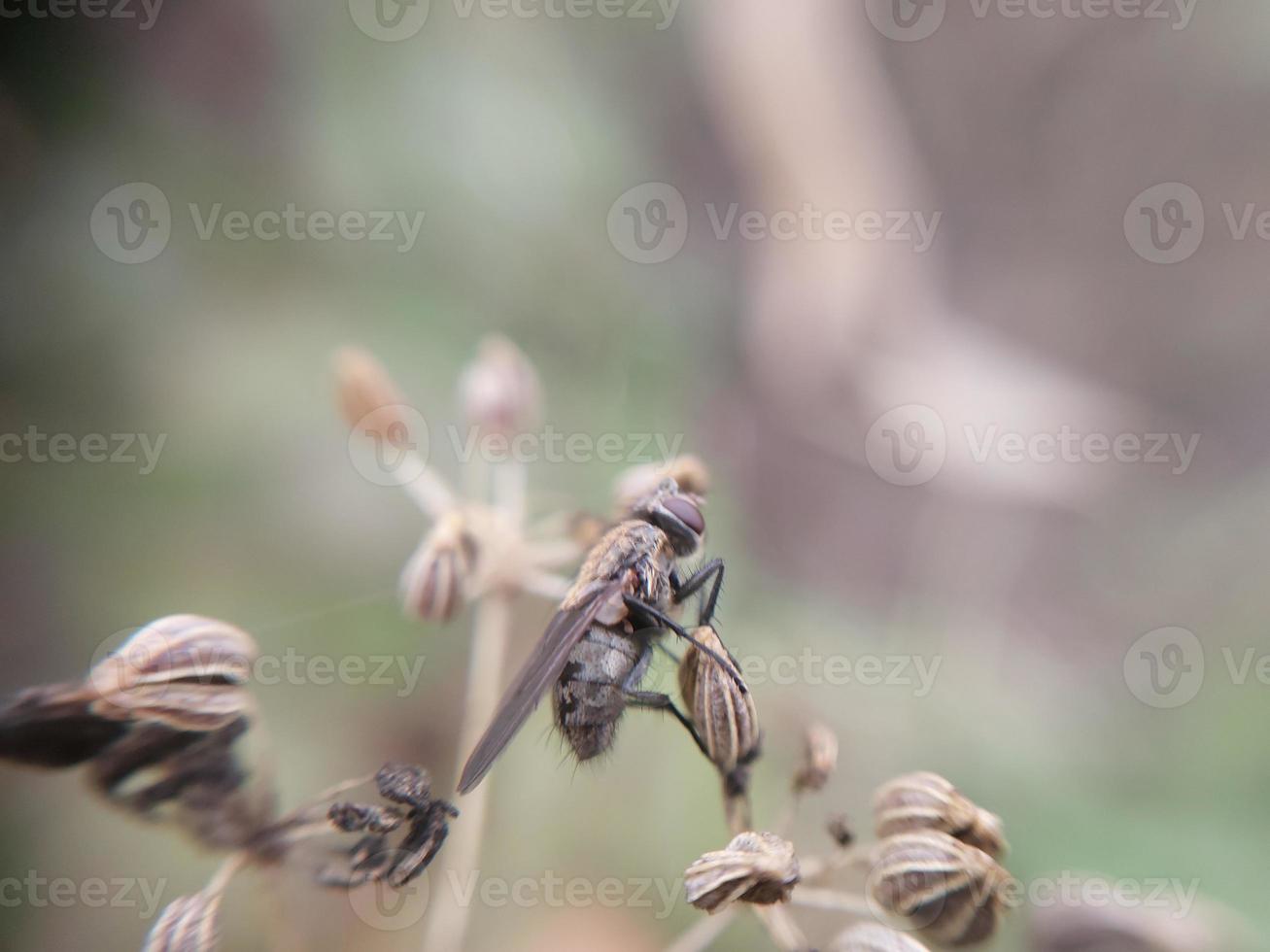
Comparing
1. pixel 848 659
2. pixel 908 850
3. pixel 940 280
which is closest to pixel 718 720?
pixel 908 850

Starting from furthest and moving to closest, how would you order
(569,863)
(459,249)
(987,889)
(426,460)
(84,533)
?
1. (459,249)
2. (426,460)
3. (84,533)
4. (569,863)
5. (987,889)

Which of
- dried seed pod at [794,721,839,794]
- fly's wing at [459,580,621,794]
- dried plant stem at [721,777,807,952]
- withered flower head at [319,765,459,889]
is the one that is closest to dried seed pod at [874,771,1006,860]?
dried seed pod at [794,721,839,794]

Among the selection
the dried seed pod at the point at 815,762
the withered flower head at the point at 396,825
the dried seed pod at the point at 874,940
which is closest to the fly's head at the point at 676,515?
the dried seed pod at the point at 815,762

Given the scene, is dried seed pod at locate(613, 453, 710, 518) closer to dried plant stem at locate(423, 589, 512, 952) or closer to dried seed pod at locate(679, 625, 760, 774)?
dried plant stem at locate(423, 589, 512, 952)

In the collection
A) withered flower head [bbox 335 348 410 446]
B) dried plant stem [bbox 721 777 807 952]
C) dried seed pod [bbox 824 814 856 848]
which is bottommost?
dried plant stem [bbox 721 777 807 952]

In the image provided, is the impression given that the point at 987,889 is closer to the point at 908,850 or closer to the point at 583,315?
the point at 908,850

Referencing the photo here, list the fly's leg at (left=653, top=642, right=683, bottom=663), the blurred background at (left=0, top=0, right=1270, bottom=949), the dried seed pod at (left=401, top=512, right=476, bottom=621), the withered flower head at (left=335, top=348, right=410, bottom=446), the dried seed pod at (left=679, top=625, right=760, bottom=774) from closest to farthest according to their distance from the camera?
the dried seed pod at (left=679, top=625, right=760, bottom=774), the dried seed pod at (left=401, top=512, right=476, bottom=621), the fly's leg at (left=653, top=642, right=683, bottom=663), the withered flower head at (left=335, top=348, right=410, bottom=446), the blurred background at (left=0, top=0, right=1270, bottom=949)
